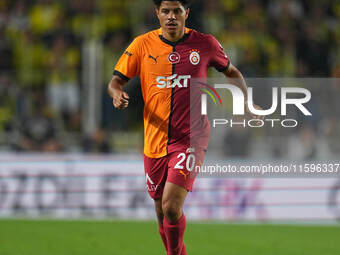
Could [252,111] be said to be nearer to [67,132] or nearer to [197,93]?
[197,93]

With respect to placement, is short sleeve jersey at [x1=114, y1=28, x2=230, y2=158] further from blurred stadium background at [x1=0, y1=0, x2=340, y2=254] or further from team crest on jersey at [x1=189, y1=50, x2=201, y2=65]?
blurred stadium background at [x1=0, y1=0, x2=340, y2=254]

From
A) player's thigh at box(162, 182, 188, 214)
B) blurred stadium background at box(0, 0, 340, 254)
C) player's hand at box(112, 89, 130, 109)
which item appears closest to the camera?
player's hand at box(112, 89, 130, 109)

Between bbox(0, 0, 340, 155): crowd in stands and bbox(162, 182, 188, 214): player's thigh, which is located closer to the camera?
bbox(162, 182, 188, 214): player's thigh

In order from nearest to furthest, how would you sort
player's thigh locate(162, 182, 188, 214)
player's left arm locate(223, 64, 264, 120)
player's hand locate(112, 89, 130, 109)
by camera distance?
player's hand locate(112, 89, 130, 109), player's thigh locate(162, 182, 188, 214), player's left arm locate(223, 64, 264, 120)

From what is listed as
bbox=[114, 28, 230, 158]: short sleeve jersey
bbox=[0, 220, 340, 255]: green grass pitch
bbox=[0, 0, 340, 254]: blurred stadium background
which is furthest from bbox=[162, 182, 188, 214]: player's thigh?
bbox=[0, 0, 340, 254]: blurred stadium background

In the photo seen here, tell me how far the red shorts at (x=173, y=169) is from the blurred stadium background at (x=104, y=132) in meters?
3.40

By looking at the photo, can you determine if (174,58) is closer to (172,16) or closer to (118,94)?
(172,16)

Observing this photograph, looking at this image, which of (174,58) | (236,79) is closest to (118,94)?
(174,58)

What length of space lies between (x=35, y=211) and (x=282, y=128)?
3997mm

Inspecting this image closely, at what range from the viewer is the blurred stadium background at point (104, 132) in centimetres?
1009

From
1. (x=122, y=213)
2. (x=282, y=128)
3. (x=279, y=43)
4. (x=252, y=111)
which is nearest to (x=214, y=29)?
(x=279, y=43)

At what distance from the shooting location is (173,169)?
17.6ft

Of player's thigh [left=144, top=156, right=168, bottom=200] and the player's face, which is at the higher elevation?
the player's face

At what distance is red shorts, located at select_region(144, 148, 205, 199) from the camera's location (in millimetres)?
5363
